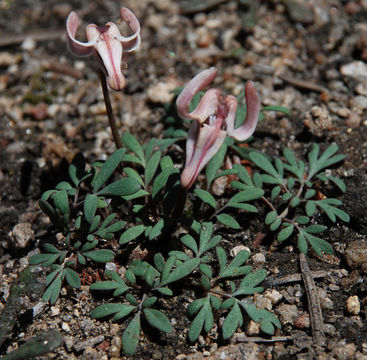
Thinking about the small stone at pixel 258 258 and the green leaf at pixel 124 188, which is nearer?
the green leaf at pixel 124 188

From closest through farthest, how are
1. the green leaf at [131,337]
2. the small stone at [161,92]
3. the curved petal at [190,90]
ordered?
1. the curved petal at [190,90]
2. the green leaf at [131,337]
3. the small stone at [161,92]

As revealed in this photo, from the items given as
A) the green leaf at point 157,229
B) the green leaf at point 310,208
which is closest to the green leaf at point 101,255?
the green leaf at point 157,229

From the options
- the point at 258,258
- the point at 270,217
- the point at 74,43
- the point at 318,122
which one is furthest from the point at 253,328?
the point at 74,43

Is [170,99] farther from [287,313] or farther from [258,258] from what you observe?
[287,313]

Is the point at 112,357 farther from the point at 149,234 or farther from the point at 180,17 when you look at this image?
the point at 180,17

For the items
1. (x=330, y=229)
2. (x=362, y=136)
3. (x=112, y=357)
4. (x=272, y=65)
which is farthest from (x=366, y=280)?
(x=272, y=65)

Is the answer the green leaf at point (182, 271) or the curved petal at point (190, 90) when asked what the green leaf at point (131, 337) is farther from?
the curved petal at point (190, 90)
